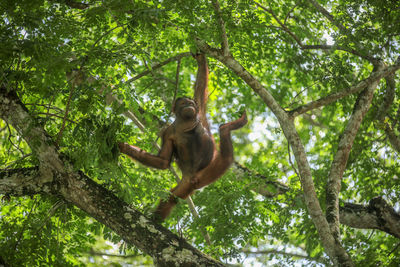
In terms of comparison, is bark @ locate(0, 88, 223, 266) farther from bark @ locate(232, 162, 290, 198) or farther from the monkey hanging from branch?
bark @ locate(232, 162, 290, 198)

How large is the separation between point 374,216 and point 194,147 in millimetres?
2537

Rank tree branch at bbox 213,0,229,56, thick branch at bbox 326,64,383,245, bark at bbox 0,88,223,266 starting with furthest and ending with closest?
thick branch at bbox 326,64,383,245 → tree branch at bbox 213,0,229,56 → bark at bbox 0,88,223,266

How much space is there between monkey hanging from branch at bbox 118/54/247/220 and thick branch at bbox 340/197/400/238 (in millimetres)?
1944

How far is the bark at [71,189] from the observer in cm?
393

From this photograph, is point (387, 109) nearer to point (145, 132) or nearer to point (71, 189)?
point (145, 132)

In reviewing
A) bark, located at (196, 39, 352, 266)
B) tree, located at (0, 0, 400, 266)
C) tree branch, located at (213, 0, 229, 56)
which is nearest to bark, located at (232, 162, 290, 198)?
tree, located at (0, 0, 400, 266)

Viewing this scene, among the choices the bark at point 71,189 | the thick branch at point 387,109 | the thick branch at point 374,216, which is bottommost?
the bark at point 71,189

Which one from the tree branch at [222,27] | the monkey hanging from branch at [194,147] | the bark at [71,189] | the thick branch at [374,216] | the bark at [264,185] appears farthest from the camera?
the bark at [264,185]

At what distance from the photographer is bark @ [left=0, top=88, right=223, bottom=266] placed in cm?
393

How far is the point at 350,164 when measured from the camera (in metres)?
6.82

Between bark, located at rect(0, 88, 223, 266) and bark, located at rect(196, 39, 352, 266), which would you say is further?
bark, located at rect(196, 39, 352, 266)

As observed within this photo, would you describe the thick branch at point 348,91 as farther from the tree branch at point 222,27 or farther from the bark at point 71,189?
the bark at point 71,189

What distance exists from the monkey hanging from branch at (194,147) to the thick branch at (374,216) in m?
1.94

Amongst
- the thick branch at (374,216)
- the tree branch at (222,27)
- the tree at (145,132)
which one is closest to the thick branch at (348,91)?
the tree at (145,132)
